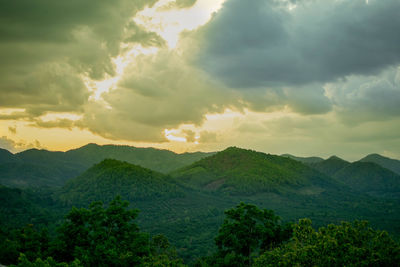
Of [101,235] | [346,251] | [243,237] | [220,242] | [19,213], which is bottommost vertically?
[19,213]

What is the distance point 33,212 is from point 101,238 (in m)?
170

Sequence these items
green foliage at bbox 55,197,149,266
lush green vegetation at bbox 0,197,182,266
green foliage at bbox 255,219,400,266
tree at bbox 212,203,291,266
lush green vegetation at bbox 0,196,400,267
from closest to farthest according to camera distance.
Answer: green foliage at bbox 255,219,400,266
lush green vegetation at bbox 0,196,400,267
lush green vegetation at bbox 0,197,182,266
green foliage at bbox 55,197,149,266
tree at bbox 212,203,291,266

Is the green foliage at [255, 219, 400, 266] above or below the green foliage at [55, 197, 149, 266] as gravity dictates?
above

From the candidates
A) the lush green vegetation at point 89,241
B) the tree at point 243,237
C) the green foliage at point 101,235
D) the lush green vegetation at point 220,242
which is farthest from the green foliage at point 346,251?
the tree at point 243,237

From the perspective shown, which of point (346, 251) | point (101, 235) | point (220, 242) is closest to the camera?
point (346, 251)

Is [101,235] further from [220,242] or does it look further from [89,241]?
[220,242]

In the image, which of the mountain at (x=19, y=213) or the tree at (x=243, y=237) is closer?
the tree at (x=243, y=237)

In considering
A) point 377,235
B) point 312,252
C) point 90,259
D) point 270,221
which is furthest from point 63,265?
point 270,221

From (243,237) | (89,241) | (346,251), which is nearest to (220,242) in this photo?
(243,237)

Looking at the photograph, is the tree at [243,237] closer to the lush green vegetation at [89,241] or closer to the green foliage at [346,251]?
the lush green vegetation at [89,241]

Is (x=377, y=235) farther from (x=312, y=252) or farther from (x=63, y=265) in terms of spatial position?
(x=63, y=265)

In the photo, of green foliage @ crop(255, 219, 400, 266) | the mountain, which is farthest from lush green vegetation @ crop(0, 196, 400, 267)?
the mountain

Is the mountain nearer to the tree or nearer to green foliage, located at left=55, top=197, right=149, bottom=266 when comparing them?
green foliage, located at left=55, top=197, right=149, bottom=266

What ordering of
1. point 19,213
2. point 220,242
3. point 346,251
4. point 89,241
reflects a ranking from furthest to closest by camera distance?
1. point 19,213
2. point 220,242
3. point 89,241
4. point 346,251
